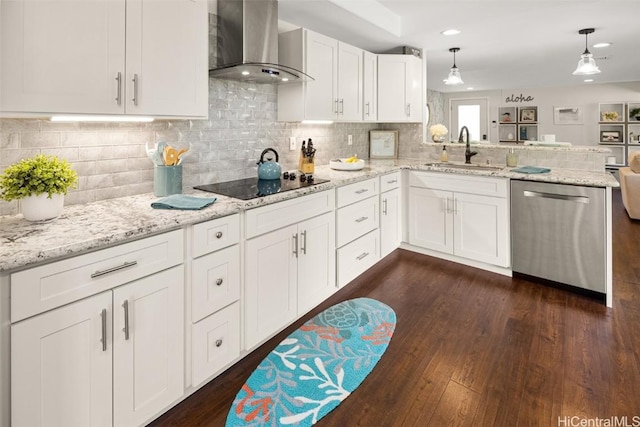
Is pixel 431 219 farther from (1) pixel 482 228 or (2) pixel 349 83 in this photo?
(2) pixel 349 83

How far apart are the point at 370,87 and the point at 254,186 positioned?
1922mm

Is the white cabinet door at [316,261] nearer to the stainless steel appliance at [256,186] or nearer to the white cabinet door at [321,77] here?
the stainless steel appliance at [256,186]

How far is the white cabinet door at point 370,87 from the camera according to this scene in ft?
12.1

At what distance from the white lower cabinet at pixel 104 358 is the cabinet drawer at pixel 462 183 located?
276 centimetres

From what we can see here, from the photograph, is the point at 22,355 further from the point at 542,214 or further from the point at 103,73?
the point at 542,214

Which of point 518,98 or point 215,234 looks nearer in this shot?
point 215,234

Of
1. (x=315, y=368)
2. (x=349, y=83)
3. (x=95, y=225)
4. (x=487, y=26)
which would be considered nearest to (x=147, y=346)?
(x=95, y=225)

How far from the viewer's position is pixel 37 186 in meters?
1.52

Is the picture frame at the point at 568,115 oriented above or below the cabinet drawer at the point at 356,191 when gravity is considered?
above

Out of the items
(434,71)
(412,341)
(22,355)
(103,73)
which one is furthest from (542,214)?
(434,71)

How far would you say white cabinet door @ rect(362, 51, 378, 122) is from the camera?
3.70 m

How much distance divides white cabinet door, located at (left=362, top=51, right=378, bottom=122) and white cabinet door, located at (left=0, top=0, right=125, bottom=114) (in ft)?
7.96

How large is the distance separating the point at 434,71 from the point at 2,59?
A: 20.6ft

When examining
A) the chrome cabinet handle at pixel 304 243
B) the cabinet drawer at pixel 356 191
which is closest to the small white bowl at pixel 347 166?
the cabinet drawer at pixel 356 191
